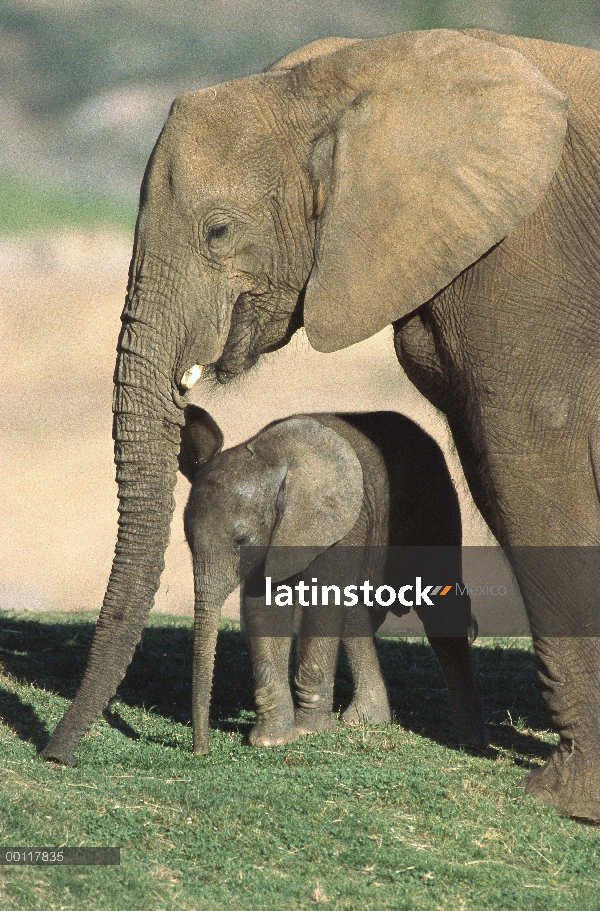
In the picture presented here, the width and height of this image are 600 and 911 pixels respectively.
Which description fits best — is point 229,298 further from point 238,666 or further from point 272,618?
point 238,666

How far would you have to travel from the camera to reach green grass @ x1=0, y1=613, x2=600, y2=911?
14.6ft

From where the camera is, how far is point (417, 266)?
554cm

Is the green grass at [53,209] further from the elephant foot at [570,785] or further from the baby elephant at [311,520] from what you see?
the elephant foot at [570,785]

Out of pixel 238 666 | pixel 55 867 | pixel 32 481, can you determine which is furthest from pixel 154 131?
pixel 55 867

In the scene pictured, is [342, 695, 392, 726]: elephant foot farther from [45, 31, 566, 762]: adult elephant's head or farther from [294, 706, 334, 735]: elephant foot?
[45, 31, 566, 762]: adult elephant's head

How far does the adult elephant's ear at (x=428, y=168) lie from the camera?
5426 mm

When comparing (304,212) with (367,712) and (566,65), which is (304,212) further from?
(367,712)

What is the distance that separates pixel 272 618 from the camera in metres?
6.77

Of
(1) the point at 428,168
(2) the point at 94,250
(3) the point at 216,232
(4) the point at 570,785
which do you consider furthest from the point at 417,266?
(2) the point at 94,250

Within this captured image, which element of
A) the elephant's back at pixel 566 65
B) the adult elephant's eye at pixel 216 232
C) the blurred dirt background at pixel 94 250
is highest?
the blurred dirt background at pixel 94 250

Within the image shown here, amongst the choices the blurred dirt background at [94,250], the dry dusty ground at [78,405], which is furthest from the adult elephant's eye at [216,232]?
the dry dusty ground at [78,405]

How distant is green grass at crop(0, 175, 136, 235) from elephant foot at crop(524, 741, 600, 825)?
70.3 ft

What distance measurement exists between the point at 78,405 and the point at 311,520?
41.4ft

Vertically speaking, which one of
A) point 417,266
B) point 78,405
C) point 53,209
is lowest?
point 417,266
